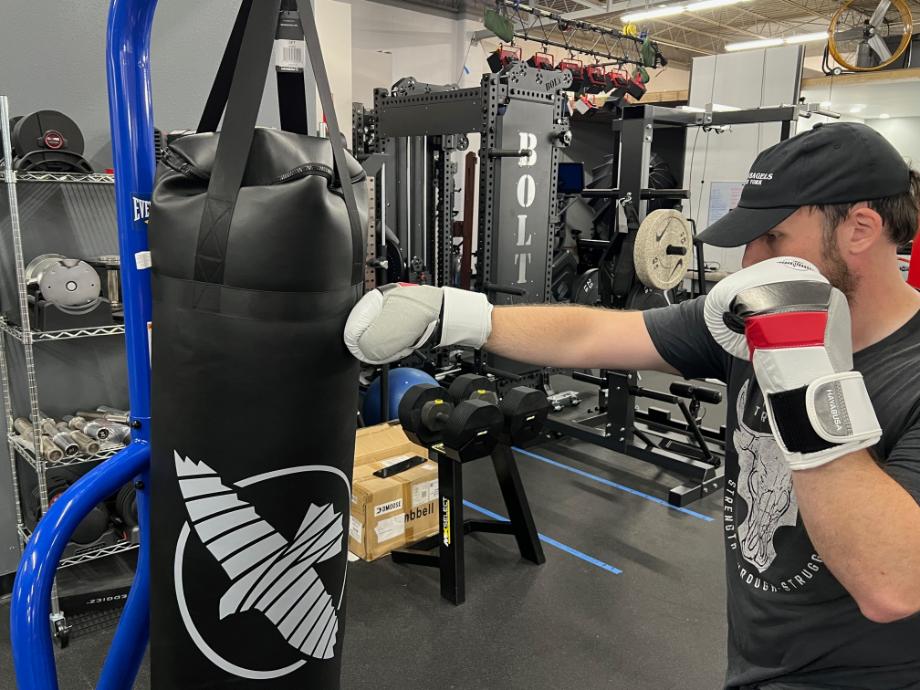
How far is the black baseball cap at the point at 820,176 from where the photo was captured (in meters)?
1.15

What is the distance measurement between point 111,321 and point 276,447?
2042 mm

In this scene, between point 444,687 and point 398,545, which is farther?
point 398,545

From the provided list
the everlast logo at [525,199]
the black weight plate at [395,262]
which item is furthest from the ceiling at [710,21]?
the black weight plate at [395,262]

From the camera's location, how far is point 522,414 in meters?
3.08

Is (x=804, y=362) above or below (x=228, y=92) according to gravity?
below

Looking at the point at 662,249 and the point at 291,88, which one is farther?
the point at 662,249

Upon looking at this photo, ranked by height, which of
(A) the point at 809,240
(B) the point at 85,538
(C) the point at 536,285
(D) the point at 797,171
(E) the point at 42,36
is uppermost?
(E) the point at 42,36

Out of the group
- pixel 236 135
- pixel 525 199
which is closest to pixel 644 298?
pixel 525 199

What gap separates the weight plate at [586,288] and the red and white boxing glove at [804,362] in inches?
223

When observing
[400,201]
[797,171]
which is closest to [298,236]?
[797,171]

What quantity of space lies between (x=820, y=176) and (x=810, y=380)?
1.39 ft

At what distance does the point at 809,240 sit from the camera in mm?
1202

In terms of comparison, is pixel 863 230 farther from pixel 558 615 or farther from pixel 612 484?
pixel 612 484

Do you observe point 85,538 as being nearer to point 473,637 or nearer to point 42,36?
point 473,637
